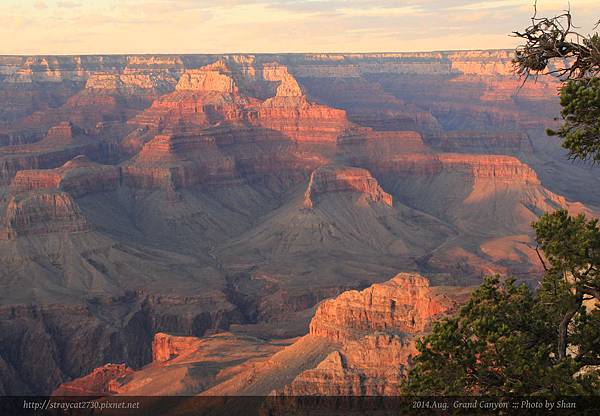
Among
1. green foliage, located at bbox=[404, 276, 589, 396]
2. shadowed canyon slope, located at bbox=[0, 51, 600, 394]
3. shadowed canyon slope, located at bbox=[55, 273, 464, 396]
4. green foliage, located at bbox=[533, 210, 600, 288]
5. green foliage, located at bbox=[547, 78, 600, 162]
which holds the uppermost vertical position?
green foliage, located at bbox=[547, 78, 600, 162]

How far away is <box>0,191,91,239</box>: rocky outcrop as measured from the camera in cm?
14462

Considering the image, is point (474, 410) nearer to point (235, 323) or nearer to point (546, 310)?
point (546, 310)

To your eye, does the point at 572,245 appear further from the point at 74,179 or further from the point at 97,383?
the point at 74,179

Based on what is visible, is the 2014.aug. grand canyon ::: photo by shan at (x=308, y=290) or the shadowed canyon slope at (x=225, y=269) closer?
the 2014.aug. grand canyon ::: photo by shan at (x=308, y=290)

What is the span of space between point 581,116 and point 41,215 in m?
127

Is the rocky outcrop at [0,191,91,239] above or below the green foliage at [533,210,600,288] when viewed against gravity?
below

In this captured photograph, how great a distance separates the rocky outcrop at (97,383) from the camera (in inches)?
3619

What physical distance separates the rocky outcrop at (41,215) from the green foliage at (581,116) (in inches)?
4882

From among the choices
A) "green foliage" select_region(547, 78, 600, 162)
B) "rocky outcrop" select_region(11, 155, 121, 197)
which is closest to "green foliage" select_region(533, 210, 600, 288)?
"green foliage" select_region(547, 78, 600, 162)

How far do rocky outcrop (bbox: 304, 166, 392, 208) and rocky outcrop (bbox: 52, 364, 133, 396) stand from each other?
285ft

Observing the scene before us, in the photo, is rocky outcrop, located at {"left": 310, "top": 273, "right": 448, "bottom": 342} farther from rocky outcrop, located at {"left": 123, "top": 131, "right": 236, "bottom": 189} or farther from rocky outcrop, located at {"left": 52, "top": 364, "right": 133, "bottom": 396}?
rocky outcrop, located at {"left": 123, "top": 131, "right": 236, "bottom": 189}

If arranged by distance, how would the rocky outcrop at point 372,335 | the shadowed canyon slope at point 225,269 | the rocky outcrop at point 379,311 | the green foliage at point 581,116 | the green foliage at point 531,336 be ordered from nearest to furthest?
the green foliage at point 581,116
the green foliage at point 531,336
the rocky outcrop at point 372,335
the rocky outcrop at point 379,311
the shadowed canyon slope at point 225,269

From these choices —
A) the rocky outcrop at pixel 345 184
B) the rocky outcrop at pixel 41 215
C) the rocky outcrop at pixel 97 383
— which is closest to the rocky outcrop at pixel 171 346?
the rocky outcrop at pixel 97 383

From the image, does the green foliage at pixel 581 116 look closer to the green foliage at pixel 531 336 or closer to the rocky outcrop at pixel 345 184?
the green foliage at pixel 531 336
